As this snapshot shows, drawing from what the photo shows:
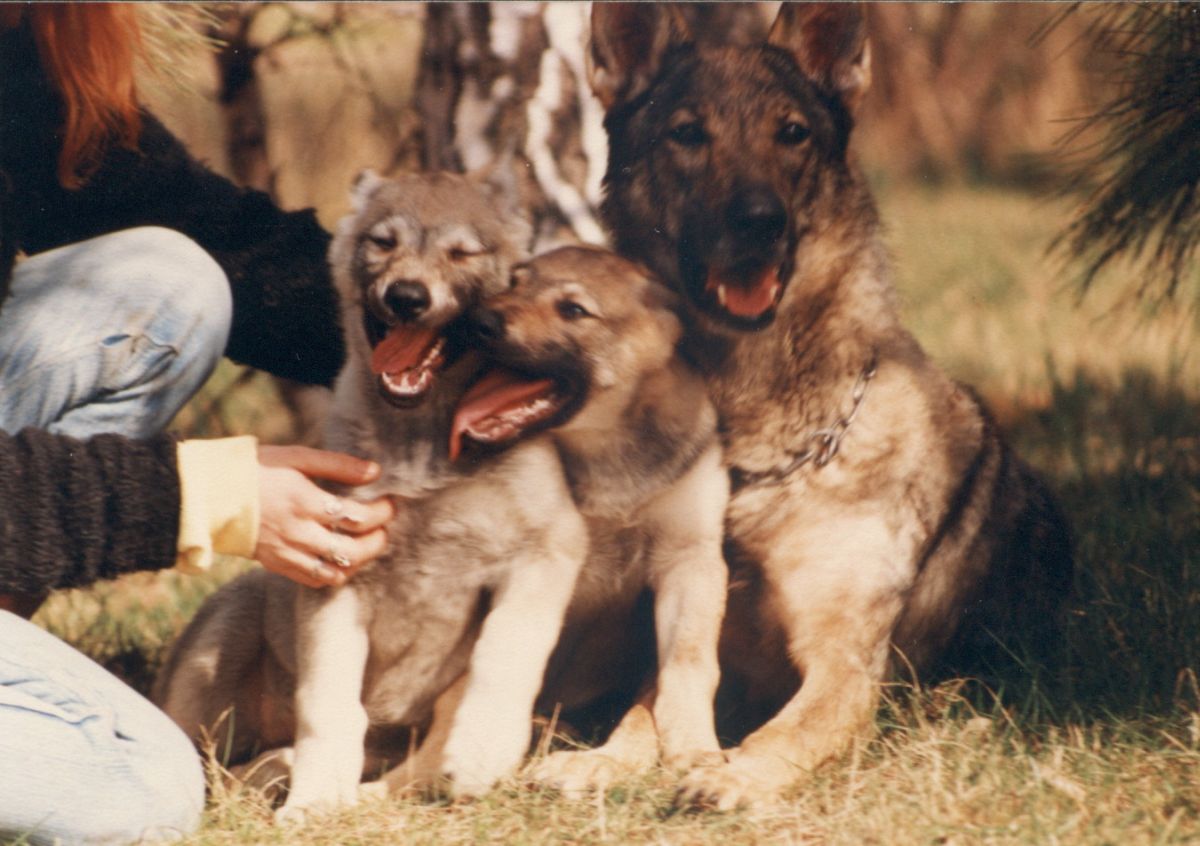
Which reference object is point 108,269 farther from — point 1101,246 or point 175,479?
point 1101,246

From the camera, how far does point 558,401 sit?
7.75 feet

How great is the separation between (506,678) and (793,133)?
103 centimetres

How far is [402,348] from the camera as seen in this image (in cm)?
230

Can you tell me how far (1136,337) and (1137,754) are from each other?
266 cm

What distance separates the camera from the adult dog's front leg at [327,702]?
88.6 inches

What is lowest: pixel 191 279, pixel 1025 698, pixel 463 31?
pixel 1025 698

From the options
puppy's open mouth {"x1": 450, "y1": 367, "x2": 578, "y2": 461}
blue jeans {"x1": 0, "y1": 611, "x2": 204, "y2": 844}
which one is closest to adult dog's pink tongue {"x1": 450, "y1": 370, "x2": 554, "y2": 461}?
puppy's open mouth {"x1": 450, "y1": 367, "x2": 578, "y2": 461}

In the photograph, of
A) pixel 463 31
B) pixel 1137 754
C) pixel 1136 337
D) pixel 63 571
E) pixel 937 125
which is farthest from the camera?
pixel 1136 337

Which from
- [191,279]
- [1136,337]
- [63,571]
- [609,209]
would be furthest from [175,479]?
[1136,337]

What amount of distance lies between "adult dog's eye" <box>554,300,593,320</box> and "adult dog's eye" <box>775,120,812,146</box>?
441mm

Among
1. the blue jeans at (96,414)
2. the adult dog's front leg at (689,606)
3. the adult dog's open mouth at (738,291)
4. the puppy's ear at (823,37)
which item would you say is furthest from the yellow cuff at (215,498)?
the puppy's ear at (823,37)

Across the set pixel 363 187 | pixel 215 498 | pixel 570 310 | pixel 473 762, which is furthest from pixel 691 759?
pixel 363 187

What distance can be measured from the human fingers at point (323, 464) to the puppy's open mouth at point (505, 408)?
0.15 meters

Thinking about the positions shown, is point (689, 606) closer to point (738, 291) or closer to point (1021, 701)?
point (738, 291)
